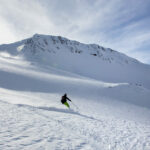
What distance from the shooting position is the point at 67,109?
11.1 metres

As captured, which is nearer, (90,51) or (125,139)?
(125,139)

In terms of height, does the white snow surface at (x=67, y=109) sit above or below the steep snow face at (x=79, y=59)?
below

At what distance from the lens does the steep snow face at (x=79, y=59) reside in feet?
216

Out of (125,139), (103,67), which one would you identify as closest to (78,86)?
(125,139)

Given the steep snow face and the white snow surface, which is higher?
the steep snow face

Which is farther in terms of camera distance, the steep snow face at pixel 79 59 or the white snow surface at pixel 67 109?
the steep snow face at pixel 79 59

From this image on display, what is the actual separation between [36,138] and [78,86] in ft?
64.8

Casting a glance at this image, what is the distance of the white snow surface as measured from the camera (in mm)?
4875

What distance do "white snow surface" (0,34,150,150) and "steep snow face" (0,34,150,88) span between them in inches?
27.2

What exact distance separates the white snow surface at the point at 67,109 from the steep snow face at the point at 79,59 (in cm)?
69

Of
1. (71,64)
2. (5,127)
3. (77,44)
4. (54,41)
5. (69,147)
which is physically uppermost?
(77,44)

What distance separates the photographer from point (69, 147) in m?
4.30

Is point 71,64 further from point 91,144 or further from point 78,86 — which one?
point 91,144

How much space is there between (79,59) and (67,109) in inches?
2700
